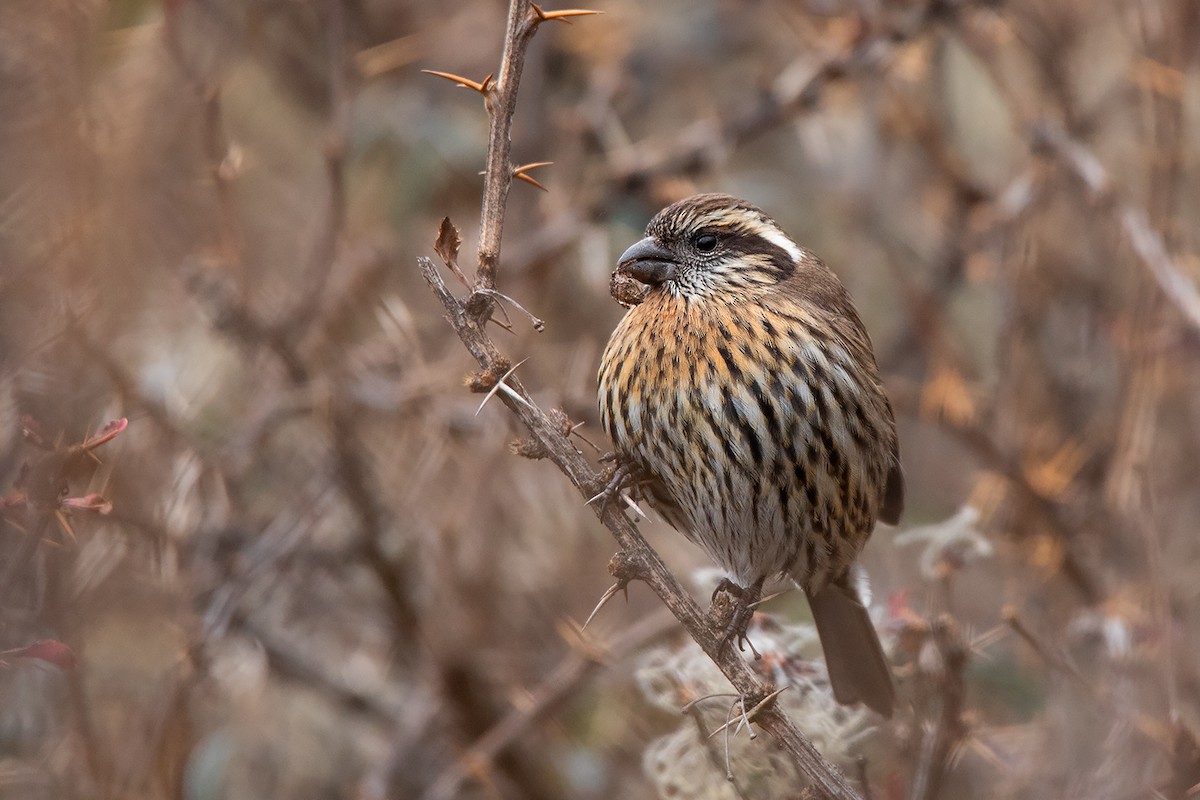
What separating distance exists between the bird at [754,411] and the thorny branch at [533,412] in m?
0.48

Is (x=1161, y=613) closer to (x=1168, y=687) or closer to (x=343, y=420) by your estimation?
(x=1168, y=687)

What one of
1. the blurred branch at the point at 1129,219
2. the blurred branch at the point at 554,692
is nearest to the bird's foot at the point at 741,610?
the blurred branch at the point at 554,692

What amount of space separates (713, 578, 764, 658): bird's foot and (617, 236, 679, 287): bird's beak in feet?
2.55

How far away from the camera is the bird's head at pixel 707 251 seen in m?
3.48

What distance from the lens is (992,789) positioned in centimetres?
420

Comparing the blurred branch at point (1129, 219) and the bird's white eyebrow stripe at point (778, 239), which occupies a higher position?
the bird's white eyebrow stripe at point (778, 239)

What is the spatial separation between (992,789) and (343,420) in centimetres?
223

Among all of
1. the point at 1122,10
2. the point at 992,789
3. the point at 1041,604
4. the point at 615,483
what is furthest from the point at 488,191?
the point at 1122,10

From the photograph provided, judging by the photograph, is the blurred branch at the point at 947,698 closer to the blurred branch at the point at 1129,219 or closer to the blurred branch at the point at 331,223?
the blurred branch at the point at 1129,219

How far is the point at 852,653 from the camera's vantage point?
351cm

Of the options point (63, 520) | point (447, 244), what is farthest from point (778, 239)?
point (63, 520)

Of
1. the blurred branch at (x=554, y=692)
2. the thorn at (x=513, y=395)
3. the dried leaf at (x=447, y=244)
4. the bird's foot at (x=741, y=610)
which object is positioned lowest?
the blurred branch at (x=554, y=692)

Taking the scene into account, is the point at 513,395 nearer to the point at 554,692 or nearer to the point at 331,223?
the point at 554,692

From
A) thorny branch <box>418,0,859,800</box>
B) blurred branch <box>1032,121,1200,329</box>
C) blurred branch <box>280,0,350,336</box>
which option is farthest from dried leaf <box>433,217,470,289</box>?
blurred branch <box>1032,121,1200,329</box>
